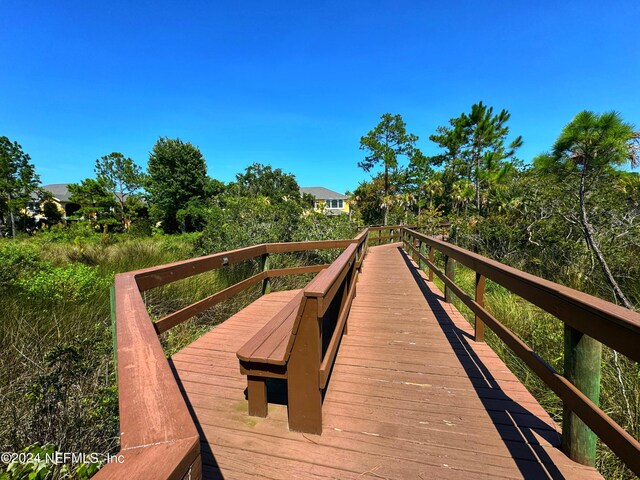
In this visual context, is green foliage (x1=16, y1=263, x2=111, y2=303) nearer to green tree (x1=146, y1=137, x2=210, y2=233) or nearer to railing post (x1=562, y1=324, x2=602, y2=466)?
railing post (x1=562, y1=324, x2=602, y2=466)

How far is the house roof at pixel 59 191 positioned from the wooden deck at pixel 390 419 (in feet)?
156

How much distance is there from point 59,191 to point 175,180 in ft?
81.5

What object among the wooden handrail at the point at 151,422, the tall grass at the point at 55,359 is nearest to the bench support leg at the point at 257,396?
the tall grass at the point at 55,359

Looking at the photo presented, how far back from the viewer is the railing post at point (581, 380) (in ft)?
5.26

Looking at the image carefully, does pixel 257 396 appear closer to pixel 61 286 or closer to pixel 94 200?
pixel 61 286

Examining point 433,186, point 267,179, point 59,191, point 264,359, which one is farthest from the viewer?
point 267,179

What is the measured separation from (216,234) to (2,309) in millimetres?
5353

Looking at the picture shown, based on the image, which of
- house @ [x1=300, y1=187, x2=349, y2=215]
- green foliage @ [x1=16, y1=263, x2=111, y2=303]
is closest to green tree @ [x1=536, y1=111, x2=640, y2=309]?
green foliage @ [x1=16, y1=263, x2=111, y2=303]

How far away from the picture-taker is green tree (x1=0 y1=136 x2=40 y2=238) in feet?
84.1

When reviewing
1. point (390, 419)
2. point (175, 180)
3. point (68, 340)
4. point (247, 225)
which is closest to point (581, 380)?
point (390, 419)

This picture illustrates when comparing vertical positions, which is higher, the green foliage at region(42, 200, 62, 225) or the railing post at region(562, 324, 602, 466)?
the green foliage at region(42, 200, 62, 225)

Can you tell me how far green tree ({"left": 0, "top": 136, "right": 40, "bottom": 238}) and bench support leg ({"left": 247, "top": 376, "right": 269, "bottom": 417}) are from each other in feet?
110

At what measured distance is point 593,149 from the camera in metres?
5.41

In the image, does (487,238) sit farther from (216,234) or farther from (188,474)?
(188,474)
